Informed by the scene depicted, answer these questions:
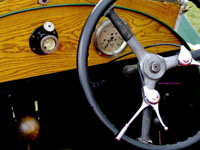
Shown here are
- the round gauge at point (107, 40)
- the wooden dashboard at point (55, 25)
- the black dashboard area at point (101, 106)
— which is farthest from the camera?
the black dashboard area at point (101, 106)

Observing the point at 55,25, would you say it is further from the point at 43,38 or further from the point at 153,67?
the point at 153,67

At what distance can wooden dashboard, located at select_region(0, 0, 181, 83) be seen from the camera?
106cm

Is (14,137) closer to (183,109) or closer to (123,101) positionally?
(123,101)

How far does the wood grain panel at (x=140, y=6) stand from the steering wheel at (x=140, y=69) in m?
0.27

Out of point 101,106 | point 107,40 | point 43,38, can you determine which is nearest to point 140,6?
point 107,40

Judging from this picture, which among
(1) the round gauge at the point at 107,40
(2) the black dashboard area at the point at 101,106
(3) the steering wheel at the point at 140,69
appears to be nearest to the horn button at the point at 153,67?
(3) the steering wheel at the point at 140,69

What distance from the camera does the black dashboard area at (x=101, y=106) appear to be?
1609mm

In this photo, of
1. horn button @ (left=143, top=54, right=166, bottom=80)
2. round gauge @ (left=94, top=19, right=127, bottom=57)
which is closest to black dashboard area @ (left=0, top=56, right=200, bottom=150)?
round gauge @ (left=94, top=19, right=127, bottom=57)

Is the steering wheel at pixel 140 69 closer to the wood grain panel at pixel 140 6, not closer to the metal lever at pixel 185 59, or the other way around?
the metal lever at pixel 185 59

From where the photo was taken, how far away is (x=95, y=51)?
1.33 meters

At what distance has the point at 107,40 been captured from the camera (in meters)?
1.36

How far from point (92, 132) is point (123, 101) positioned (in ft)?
1.09

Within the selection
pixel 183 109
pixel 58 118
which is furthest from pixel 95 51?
pixel 183 109

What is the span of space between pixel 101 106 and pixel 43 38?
2.64 feet
